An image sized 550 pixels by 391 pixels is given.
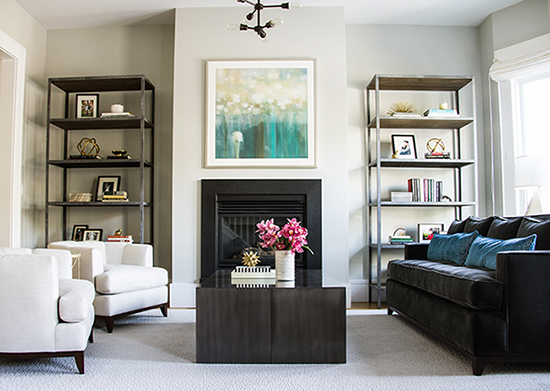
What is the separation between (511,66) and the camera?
4.40 meters

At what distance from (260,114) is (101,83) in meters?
1.68

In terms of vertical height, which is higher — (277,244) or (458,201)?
(458,201)

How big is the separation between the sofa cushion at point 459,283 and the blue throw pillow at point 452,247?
0.77ft

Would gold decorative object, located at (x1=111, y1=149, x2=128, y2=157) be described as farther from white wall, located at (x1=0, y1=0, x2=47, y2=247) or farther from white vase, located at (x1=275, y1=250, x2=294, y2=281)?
white vase, located at (x1=275, y1=250, x2=294, y2=281)

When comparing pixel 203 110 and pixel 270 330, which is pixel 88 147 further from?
pixel 270 330

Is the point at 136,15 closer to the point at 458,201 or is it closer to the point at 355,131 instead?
the point at 355,131

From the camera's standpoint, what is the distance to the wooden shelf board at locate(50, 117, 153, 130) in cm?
443

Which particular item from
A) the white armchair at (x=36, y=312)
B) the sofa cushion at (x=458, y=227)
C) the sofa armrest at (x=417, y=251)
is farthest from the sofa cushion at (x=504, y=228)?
the white armchair at (x=36, y=312)

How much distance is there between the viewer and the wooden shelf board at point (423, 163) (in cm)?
436

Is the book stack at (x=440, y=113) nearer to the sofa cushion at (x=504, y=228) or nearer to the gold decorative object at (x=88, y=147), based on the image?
the sofa cushion at (x=504, y=228)

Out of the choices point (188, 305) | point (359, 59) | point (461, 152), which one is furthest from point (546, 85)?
point (188, 305)

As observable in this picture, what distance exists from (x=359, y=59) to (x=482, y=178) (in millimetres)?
1859

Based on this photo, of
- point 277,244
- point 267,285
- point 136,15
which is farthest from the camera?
point 136,15

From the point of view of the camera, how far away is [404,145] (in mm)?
4680
